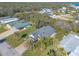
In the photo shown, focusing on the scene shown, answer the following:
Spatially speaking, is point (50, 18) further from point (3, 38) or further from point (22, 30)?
point (3, 38)

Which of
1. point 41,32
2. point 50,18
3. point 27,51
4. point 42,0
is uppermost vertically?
point 42,0

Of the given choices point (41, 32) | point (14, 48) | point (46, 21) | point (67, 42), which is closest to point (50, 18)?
point (46, 21)

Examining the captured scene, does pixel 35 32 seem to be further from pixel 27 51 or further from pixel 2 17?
pixel 2 17

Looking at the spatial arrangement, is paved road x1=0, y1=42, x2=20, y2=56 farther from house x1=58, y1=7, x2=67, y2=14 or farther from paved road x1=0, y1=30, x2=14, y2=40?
house x1=58, y1=7, x2=67, y2=14

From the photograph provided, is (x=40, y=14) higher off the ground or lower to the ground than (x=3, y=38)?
higher

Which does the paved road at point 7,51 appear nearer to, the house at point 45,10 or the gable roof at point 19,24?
the gable roof at point 19,24
